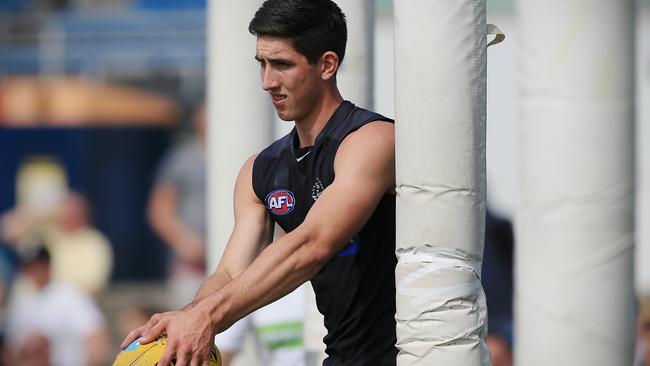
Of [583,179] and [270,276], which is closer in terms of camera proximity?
[270,276]

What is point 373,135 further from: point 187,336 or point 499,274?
point 499,274

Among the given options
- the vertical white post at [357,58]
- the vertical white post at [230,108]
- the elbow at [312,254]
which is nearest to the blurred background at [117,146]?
the vertical white post at [230,108]

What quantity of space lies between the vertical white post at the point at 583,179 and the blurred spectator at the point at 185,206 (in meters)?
5.95

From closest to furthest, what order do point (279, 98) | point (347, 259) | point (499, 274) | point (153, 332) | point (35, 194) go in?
point (153, 332) → point (279, 98) → point (347, 259) → point (499, 274) → point (35, 194)

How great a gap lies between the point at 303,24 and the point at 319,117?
1.14 ft

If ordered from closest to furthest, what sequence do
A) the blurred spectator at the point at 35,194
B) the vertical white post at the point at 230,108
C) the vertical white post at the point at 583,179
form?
1. the vertical white post at the point at 583,179
2. the vertical white post at the point at 230,108
3. the blurred spectator at the point at 35,194

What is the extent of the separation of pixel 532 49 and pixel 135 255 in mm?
9408

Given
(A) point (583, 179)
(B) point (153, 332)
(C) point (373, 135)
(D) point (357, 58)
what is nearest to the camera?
(B) point (153, 332)

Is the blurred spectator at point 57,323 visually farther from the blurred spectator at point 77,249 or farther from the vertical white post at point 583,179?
the vertical white post at point 583,179

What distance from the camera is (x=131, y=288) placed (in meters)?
14.6

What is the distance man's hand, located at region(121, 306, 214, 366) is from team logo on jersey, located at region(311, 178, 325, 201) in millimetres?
692

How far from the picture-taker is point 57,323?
10703 millimetres

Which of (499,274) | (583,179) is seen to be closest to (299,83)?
(583,179)

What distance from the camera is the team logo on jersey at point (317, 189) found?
428 centimetres
